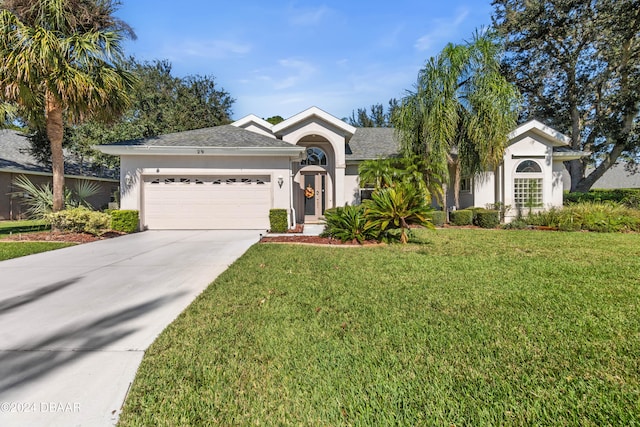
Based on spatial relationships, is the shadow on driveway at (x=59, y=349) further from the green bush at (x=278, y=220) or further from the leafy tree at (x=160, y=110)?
the leafy tree at (x=160, y=110)

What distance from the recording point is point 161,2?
31.9 ft

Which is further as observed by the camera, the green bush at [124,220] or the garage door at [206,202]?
the garage door at [206,202]

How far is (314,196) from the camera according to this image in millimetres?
15812

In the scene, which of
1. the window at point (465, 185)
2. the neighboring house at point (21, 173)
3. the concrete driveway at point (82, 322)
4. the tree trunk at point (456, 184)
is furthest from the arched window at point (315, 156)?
the neighboring house at point (21, 173)

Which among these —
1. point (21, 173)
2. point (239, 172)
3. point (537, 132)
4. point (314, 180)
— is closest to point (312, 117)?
point (314, 180)

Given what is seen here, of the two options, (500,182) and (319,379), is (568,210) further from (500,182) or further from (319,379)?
(319,379)

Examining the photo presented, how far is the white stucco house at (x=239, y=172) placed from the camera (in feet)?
40.2

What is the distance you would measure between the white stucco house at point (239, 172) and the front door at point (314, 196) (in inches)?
48.0

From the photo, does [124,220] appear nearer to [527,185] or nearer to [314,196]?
[314,196]

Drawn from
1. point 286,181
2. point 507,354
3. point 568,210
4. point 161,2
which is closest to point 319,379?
point 507,354

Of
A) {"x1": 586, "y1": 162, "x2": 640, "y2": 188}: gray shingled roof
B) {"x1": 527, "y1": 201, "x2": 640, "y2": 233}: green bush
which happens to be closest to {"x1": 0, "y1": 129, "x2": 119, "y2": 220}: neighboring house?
{"x1": 527, "y1": 201, "x2": 640, "y2": 233}: green bush

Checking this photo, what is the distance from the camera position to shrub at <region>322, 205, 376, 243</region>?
873 cm

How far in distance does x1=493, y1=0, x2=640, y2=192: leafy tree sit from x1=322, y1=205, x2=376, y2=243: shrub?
18084mm

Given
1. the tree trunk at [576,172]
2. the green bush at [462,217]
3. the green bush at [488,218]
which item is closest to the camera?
the green bush at [488,218]
